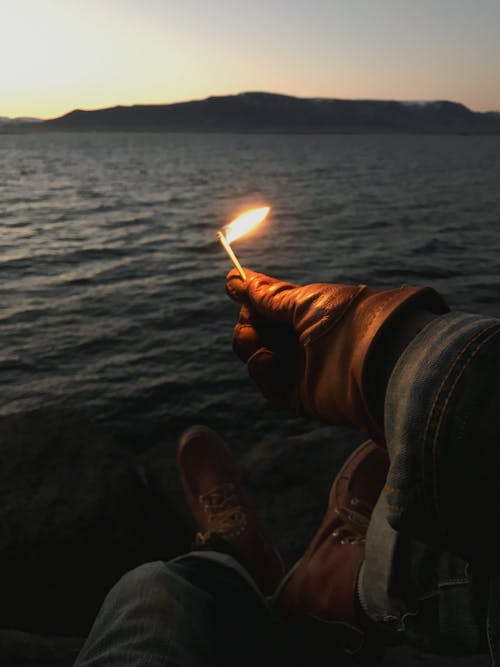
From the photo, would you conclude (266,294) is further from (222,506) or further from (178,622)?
(222,506)

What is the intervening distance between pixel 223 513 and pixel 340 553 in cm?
128

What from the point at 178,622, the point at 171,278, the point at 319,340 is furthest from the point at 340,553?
the point at 171,278

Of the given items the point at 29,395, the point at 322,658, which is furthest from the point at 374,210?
the point at 322,658

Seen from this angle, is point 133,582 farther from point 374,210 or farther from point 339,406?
point 374,210

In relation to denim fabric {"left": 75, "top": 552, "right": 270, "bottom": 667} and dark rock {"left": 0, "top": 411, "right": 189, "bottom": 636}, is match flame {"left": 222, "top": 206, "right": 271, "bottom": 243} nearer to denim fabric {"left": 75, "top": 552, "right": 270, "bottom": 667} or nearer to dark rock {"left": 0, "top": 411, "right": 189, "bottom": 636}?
denim fabric {"left": 75, "top": 552, "right": 270, "bottom": 667}

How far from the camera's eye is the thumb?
2209 millimetres

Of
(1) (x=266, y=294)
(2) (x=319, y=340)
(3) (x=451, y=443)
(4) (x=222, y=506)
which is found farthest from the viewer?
(4) (x=222, y=506)

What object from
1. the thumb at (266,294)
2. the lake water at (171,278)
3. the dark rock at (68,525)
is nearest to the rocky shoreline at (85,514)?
the dark rock at (68,525)

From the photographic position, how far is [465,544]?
1342 millimetres

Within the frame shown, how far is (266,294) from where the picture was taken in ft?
7.80

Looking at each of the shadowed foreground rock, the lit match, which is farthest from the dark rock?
the lit match

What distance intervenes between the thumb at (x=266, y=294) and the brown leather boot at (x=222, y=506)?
1.97 meters

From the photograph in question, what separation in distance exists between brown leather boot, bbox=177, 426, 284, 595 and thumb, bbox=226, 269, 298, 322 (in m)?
1.97

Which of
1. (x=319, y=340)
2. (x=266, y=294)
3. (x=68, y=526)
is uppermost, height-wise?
(x=266, y=294)
